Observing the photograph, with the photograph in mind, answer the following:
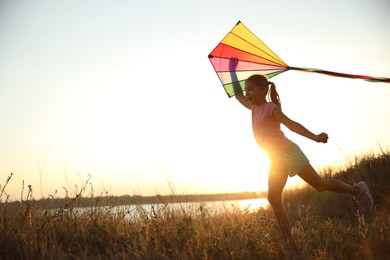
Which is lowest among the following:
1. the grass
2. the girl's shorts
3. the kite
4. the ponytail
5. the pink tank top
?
the grass

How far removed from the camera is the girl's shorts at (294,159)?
4.25 metres

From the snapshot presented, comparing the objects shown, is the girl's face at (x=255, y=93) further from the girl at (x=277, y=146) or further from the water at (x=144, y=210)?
the water at (x=144, y=210)

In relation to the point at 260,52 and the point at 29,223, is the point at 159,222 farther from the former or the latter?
the point at 260,52

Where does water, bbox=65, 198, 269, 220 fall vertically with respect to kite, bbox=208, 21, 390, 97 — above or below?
below

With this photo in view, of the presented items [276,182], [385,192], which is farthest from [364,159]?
[276,182]

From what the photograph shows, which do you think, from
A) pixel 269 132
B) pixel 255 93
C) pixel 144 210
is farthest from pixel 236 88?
pixel 144 210

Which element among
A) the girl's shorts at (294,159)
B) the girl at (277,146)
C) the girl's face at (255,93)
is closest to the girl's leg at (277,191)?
the girl at (277,146)

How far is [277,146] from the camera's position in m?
4.37

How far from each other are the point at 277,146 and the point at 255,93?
0.75m

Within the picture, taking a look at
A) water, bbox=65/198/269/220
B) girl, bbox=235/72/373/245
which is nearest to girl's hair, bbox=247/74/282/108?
girl, bbox=235/72/373/245

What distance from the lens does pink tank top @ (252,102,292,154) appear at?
4.38 meters

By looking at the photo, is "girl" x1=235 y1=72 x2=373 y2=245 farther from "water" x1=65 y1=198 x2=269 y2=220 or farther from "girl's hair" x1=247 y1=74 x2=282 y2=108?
"water" x1=65 y1=198 x2=269 y2=220

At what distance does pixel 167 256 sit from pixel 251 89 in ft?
7.64

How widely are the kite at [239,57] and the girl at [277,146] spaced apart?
790 millimetres
